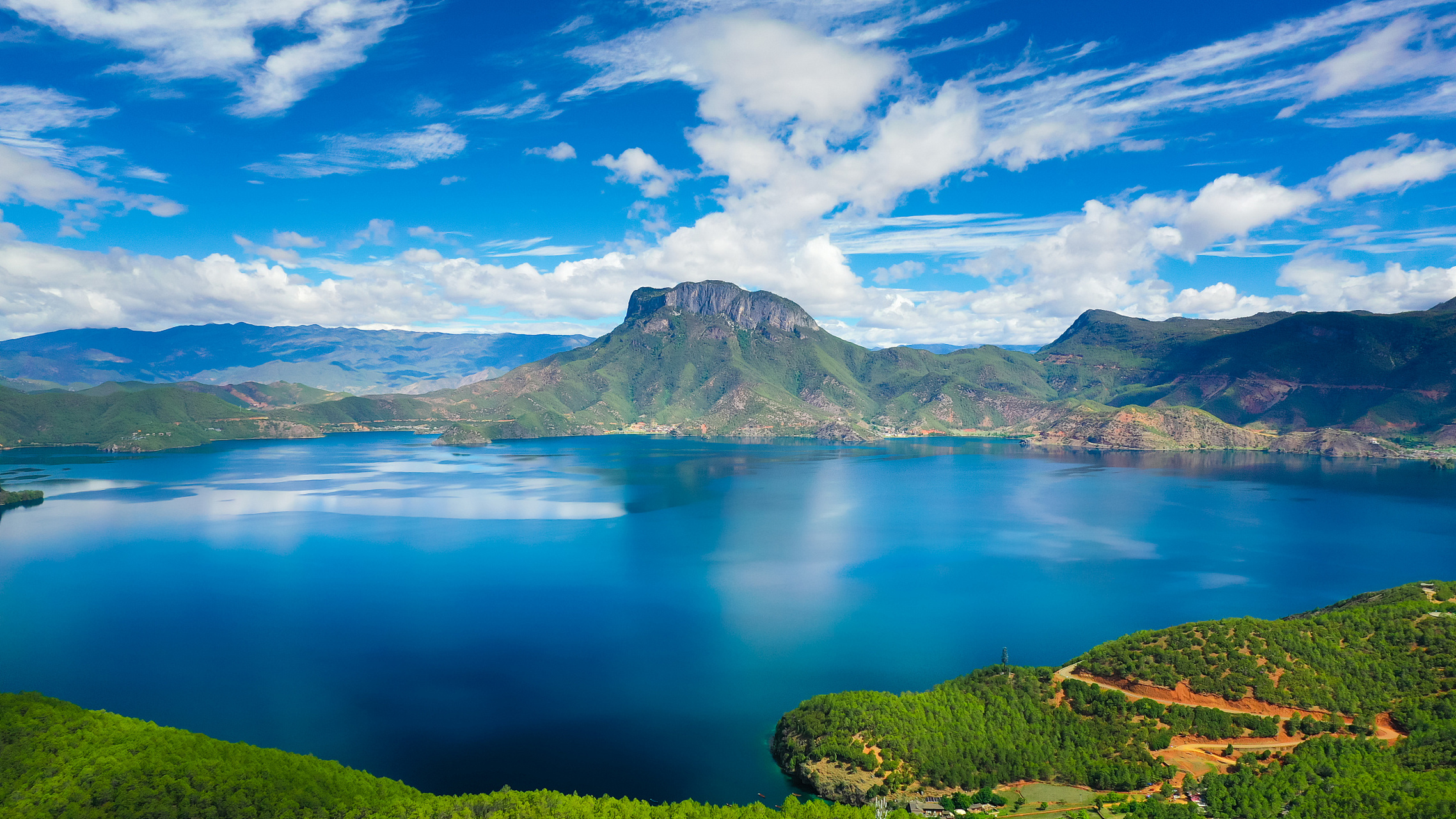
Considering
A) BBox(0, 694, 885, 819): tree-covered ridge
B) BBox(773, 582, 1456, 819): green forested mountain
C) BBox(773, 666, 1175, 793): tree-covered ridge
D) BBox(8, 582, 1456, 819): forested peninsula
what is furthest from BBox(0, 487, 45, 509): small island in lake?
BBox(773, 582, 1456, 819): green forested mountain

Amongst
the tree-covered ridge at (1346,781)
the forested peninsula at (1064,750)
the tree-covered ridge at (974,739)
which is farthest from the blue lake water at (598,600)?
the tree-covered ridge at (1346,781)

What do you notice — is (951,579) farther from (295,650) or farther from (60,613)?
(60,613)

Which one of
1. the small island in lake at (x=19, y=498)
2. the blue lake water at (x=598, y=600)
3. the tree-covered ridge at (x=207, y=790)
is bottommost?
the blue lake water at (x=598, y=600)

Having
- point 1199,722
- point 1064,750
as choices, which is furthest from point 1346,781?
point 1064,750

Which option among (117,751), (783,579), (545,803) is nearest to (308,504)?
(783,579)

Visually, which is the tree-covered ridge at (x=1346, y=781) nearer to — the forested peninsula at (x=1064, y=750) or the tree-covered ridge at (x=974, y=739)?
the forested peninsula at (x=1064, y=750)

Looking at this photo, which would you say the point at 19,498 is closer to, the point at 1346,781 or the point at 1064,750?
the point at 1064,750

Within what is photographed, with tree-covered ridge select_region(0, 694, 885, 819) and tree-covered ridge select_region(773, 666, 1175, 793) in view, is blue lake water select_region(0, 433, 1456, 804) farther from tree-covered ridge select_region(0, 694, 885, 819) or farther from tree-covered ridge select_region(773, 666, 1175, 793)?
tree-covered ridge select_region(0, 694, 885, 819)
